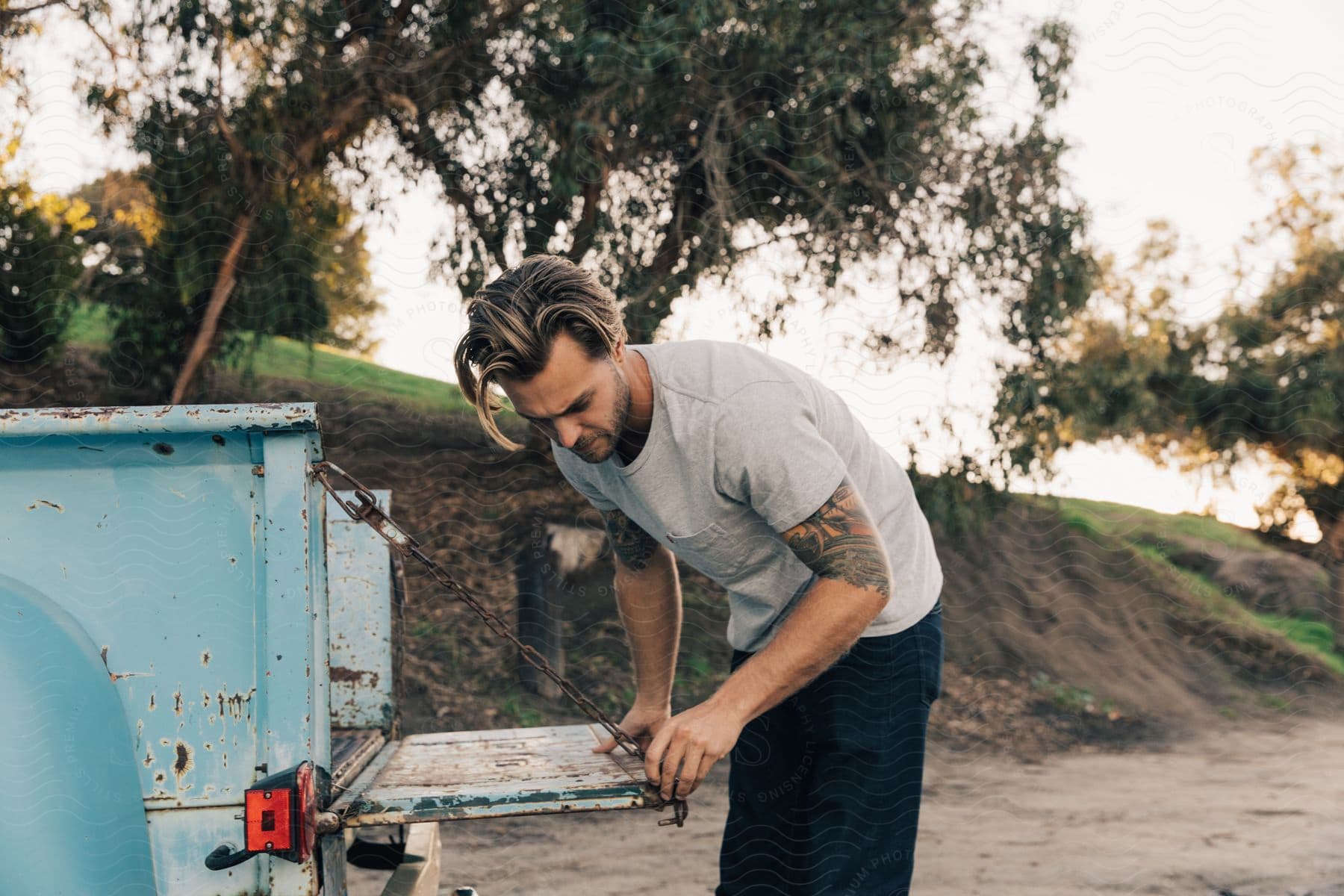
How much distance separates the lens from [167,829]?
1.94m

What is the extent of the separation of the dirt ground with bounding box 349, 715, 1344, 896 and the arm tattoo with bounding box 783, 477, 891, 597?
2875 millimetres

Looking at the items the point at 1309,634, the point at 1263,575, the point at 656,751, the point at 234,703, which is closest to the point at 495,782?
the point at 656,751

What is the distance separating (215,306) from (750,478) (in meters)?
6.47

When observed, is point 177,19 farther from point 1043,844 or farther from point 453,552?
point 1043,844

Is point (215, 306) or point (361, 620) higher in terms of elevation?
point (215, 306)

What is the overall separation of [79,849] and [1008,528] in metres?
9.65

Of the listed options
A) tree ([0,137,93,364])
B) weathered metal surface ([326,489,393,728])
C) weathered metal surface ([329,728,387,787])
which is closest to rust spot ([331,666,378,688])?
weathered metal surface ([326,489,393,728])

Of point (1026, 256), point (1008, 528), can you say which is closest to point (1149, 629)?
point (1008, 528)

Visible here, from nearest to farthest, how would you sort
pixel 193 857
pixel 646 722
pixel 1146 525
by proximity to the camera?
pixel 193 857, pixel 646 722, pixel 1146 525

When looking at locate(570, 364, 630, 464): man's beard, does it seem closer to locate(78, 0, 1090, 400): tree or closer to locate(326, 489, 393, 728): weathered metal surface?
locate(326, 489, 393, 728): weathered metal surface

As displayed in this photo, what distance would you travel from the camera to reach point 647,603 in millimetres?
2771

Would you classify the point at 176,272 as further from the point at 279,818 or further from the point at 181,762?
the point at 279,818

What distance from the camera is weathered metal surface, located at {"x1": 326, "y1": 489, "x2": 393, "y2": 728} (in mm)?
3215

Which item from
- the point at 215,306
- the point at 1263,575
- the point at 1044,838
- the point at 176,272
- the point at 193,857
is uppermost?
A: the point at 176,272
